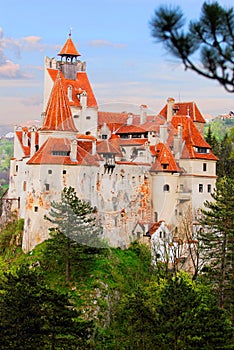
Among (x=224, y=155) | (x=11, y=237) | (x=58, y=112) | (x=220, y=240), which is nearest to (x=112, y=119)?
(x=58, y=112)

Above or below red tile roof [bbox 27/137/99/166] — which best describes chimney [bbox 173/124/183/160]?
above

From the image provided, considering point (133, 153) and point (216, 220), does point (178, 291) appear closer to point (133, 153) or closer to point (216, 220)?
point (216, 220)

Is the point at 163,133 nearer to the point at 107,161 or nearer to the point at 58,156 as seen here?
the point at 107,161

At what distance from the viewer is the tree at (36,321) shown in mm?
34344

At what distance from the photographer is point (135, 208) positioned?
53000mm

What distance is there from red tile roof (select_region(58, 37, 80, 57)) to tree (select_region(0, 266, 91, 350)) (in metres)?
27.7

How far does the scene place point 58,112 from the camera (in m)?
52.5

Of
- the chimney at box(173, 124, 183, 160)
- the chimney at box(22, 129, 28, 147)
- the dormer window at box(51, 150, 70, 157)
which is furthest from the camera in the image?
the chimney at box(22, 129, 28, 147)

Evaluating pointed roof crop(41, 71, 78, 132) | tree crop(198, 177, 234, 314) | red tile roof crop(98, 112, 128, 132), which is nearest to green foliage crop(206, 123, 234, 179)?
red tile roof crop(98, 112, 128, 132)

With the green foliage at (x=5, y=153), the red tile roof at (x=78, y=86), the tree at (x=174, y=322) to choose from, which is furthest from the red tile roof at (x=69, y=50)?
the green foliage at (x=5, y=153)

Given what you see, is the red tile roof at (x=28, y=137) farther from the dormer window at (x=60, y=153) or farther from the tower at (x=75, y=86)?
the dormer window at (x=60, y=153)

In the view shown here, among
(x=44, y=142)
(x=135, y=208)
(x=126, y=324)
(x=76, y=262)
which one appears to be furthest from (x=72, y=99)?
(x=126, y=324)

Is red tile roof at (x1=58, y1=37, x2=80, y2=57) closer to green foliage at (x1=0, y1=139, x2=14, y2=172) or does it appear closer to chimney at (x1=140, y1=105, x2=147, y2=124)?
chimney at (x1=140, y1=105, x2=147, y2=124)

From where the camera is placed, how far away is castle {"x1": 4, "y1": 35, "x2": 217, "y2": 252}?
50250mm
